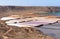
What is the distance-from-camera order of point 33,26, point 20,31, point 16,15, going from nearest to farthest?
point 20,31 < point 33,26 < point 16,15

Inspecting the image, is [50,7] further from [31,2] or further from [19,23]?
[19,23]

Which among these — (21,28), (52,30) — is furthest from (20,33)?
(52,30)

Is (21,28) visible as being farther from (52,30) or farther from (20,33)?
(52,30)

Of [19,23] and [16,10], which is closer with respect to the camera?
[19,23]

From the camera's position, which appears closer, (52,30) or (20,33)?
(20,33)

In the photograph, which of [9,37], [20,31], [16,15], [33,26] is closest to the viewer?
[9,37]

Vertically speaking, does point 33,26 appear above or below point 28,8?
below

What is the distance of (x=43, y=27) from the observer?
1252 millimetres

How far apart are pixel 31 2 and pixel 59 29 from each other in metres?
0.57

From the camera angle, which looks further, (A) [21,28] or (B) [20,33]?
(A) [21,28]

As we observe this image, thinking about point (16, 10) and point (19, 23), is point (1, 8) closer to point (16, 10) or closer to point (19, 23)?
point (16, 10)

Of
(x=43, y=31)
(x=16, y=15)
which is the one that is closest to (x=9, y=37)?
(x=43, y=31)

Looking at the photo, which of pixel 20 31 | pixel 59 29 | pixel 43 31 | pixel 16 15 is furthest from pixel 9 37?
pixel 16 15

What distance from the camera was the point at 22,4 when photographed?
1.66 metres
